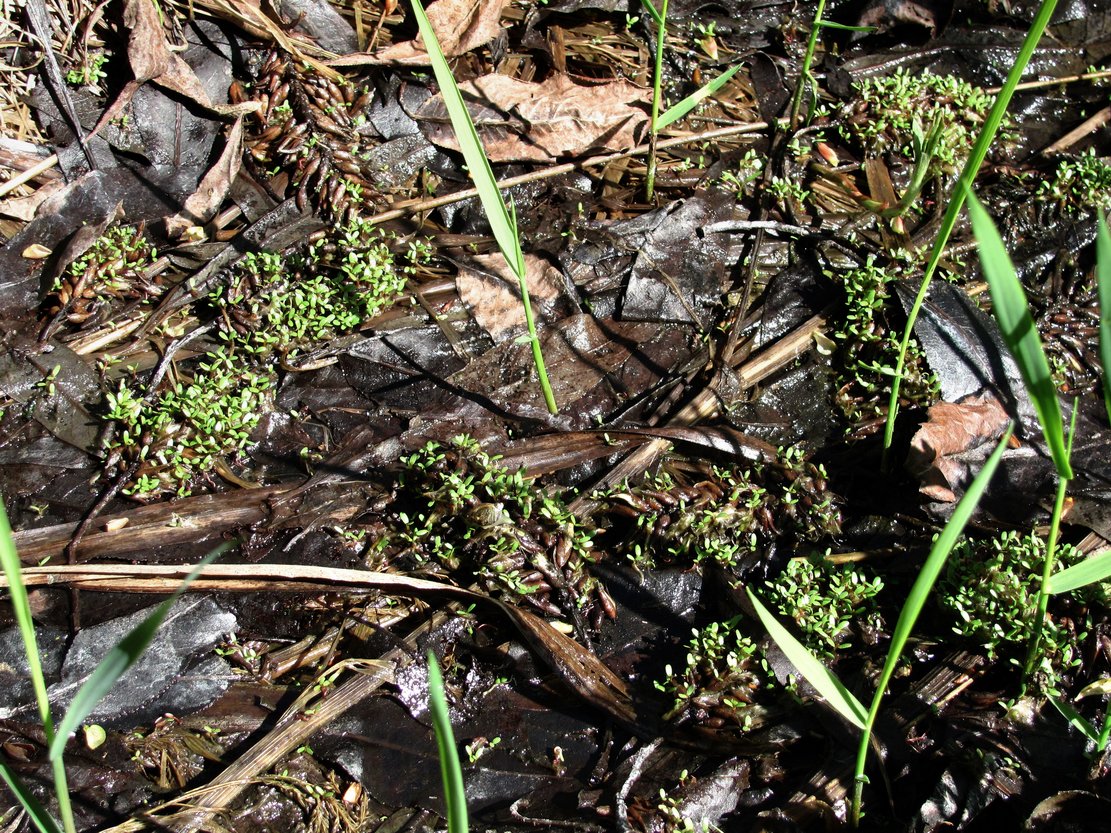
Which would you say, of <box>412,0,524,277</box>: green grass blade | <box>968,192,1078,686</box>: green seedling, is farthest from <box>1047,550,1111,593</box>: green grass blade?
<box>412,0,524,277</box>: green grass blade

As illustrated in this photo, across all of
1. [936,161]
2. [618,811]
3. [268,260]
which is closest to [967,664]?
[618,811]

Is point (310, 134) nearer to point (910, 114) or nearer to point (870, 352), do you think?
point (870, 352)

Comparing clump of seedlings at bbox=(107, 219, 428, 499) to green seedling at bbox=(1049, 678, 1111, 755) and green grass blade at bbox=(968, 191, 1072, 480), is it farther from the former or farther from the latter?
green seedling at bbox=(1049, 678, 1111, 755)

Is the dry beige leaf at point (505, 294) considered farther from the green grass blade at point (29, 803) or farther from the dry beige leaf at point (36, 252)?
the green grass blade at point (29, 803)

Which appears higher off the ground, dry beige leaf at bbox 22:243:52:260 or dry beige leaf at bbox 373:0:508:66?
dry beige leaf at bbox 373:0:508:66

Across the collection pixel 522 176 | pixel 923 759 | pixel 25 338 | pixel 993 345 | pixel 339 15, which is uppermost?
pixel 339 15

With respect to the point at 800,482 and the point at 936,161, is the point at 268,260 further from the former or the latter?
the point at 936,161

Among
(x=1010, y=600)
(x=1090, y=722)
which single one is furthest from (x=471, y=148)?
(x=1090, y=722)
